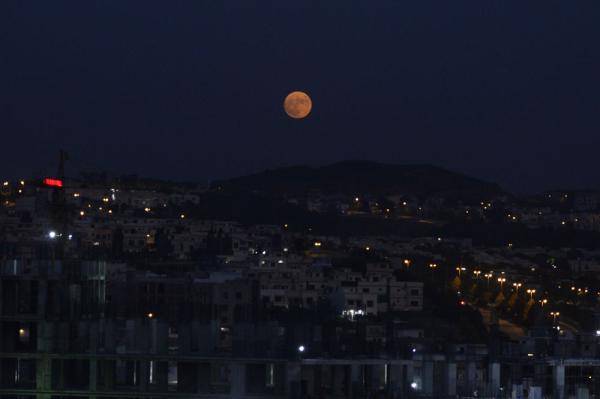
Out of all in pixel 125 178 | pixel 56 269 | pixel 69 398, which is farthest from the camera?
pixel 125 178

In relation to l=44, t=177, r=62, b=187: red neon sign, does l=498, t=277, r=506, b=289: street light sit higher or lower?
lower

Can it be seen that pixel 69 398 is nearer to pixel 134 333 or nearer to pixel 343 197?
pixel 134 333

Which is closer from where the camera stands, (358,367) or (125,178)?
(358,367)

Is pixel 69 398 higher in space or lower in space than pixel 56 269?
lower

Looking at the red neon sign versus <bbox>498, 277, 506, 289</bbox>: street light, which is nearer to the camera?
the red neon sign

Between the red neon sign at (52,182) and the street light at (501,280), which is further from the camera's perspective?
the street light at (501,280)

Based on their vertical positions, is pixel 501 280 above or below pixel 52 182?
below

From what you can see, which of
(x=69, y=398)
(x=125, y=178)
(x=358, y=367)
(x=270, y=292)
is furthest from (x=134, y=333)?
(x=125, y=178)

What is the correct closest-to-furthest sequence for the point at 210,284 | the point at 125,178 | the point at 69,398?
the point at 69,398 → the point at 210,284 → the point at 125,178

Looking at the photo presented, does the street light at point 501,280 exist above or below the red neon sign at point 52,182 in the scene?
below

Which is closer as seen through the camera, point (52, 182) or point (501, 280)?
point (52, 182)
